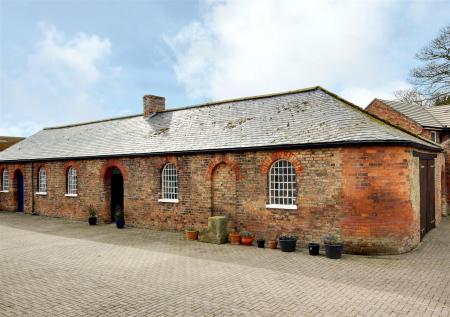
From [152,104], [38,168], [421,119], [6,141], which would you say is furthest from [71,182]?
[6,141]

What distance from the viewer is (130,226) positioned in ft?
57.8

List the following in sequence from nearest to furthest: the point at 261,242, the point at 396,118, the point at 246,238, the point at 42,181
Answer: the point at 261,242 < the point at 246,238 < the point at 42,181 < the point at 396,118

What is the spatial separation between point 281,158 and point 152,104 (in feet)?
37.2

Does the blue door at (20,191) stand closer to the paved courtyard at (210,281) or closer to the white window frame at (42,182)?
the white window frame at (42,182)

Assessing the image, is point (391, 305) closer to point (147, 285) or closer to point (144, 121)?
point (147, 285)

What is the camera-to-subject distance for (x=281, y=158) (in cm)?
1285

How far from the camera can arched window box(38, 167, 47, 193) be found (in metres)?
22.4

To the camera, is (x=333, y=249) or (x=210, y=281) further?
(x=333, y=249)

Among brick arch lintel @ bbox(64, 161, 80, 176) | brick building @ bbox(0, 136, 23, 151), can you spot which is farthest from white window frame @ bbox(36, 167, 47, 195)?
brick building @ bbox(0, 136, 23, 151)

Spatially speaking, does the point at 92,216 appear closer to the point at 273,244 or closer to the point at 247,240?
the point at 247,240

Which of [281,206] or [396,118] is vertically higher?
[396,118]

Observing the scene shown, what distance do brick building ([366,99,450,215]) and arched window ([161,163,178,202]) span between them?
16.6 meters

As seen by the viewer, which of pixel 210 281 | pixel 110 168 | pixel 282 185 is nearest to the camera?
pixel 210 281

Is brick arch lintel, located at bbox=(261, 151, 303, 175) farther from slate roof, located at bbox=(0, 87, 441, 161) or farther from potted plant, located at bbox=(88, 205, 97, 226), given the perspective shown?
potted plant, located at bbox=(88, 205, 97, 226)
